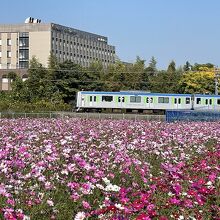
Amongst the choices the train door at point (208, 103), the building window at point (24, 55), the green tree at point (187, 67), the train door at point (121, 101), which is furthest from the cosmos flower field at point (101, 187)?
the building window at point (24, 55)

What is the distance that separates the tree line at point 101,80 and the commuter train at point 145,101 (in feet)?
31.7

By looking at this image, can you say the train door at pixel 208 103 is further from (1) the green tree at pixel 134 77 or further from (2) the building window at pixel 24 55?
(2) the building window at pixel 24 55

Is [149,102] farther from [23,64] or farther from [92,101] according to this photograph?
[23,64]

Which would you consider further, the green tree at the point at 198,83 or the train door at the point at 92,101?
the green tree at the point at 198,83

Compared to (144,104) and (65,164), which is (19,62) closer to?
(144,104)

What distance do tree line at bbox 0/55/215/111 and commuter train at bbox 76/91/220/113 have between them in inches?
380

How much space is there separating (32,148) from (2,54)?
91774mm

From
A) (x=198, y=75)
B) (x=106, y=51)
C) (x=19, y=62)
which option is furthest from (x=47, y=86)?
(x=106, y=51)

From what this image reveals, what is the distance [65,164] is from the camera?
5266mm

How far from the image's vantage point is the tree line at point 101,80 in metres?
61.8

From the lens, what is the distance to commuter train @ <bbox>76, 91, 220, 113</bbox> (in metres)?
49.8

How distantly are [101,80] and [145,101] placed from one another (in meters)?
18.5

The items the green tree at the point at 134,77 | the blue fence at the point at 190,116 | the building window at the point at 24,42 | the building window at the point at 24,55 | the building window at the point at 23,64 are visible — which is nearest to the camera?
the blue fence at the point at 190,116

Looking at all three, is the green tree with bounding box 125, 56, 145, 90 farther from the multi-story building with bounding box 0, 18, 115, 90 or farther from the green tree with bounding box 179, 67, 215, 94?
the multi-story building with bounding box 0, 18, 115, 90
